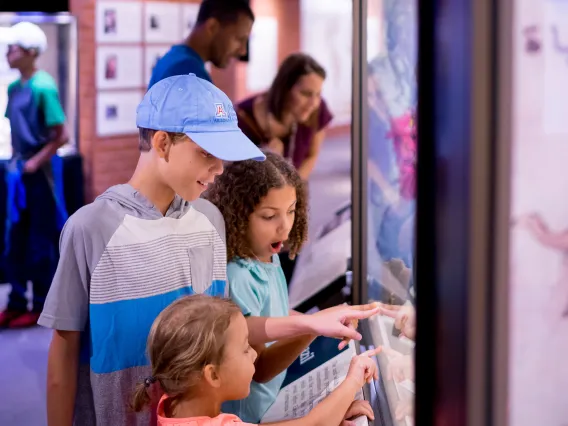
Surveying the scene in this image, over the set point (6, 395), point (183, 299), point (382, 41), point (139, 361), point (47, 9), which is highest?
point (47, 9)

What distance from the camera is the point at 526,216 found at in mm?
645

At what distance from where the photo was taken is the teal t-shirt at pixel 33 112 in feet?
9.68

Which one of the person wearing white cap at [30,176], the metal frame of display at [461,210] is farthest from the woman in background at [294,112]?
the metal frame of display at [461,210]

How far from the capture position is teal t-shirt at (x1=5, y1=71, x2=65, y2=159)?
2.95m

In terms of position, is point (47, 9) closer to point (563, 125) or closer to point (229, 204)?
point (229, 204)

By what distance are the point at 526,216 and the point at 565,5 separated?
0.18m

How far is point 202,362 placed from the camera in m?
1.18

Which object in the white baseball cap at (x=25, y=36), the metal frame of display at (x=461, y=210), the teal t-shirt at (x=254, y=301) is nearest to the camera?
the metal frame of display at (x=461, y=210)

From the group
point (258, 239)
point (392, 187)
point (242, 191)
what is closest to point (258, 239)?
point (258, 239)

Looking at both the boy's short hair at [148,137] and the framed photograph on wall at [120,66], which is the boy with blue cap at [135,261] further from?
the framed photograph on wall at [120,66]

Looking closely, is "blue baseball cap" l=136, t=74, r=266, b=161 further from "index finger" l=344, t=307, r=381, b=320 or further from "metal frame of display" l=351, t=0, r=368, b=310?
"metal frame of display" l=351, t=0, r=368, b=310

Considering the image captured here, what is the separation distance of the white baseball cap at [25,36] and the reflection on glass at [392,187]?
1455 millimetres

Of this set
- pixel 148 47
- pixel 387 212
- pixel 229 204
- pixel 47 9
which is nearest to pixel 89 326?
pixel 229 204

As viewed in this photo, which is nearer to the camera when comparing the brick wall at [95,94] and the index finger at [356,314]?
the index finger at [356,314]
